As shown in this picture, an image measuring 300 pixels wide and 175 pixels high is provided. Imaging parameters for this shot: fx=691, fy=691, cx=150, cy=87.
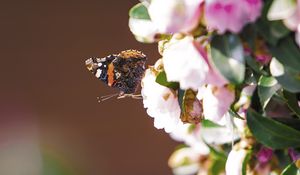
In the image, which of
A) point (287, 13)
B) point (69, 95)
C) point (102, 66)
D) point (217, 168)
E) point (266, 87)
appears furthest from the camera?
point (69, 95)

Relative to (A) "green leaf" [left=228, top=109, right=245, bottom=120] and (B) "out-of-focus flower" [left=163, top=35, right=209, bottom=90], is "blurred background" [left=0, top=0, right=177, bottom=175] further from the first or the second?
(B) "out-of-focus flower" [left=163, top=35, right=209, bottom=90]

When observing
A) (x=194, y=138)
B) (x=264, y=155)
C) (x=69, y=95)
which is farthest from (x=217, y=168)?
(x=69, y=95)

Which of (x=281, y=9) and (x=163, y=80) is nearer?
(x=281, y=9)

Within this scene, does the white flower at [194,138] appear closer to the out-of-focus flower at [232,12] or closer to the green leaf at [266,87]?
the green leaf at [266,87]

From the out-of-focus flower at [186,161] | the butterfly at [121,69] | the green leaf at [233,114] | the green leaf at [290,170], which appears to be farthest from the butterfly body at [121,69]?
the out-of-focus flower at [186,161]

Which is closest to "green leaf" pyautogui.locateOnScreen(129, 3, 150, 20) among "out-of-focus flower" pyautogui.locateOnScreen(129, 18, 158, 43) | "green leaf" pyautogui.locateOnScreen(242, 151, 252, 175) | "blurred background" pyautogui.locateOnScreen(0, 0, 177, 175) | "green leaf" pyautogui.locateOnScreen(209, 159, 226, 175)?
"out-of-focus flower" pyautogui.locateOnScreen(129, 18, 158, 43)

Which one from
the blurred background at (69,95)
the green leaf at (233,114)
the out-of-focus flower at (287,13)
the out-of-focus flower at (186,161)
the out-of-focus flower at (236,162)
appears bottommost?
the blurred background at (69,95)

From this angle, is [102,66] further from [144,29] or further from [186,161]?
[186,161]
